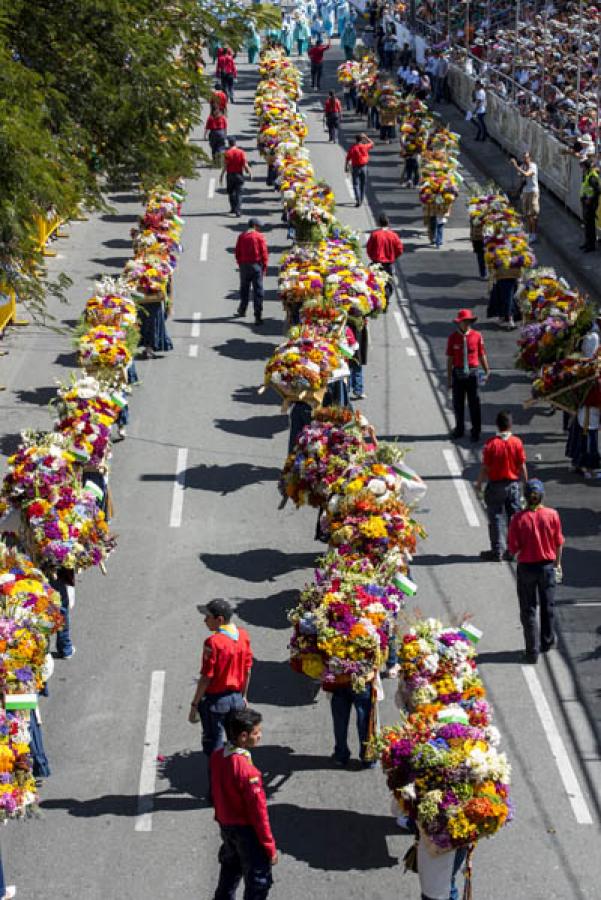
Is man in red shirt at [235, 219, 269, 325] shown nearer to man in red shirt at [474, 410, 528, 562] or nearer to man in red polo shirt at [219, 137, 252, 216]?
man in red polo shirt at [219, 137, 252, 216]

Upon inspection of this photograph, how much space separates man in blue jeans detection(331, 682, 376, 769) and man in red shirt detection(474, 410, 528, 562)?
174 inches

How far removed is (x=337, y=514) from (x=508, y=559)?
9.85ft

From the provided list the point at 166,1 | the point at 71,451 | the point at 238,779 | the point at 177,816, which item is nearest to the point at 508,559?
the point at 71,451

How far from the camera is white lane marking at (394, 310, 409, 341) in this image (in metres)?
26.1

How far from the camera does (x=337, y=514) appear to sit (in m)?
14.9

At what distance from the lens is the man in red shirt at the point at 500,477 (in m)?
16.7

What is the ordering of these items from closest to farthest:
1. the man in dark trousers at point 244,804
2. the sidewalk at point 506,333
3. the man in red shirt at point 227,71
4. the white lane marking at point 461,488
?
the man in dark trousers at point 244,804
the sidewalk at point 506,333
the white lane marking at point 461,488
the man in red shirt at point 227,71

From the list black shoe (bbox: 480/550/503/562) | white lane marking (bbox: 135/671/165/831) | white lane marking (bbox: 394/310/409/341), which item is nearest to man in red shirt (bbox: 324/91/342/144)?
white lane marking (bbox: 394/310/409/341)

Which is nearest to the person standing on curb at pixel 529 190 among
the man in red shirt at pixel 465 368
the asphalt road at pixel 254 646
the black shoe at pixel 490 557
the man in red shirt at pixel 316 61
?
the asphalt road at pixel 254 646

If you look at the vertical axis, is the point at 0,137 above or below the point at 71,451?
above

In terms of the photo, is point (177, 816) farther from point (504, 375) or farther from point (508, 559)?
point (504, 375)

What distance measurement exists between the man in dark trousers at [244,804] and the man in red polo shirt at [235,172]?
23.6 meters

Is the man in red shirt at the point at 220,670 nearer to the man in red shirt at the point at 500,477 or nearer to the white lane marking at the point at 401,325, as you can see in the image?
the man in red shirt at the point at 500,477

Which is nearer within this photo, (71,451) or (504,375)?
(71,451)
